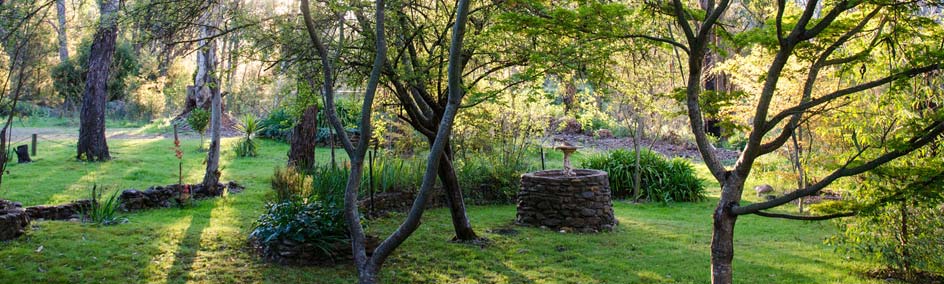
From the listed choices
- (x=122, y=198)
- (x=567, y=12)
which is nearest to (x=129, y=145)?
(x=122, y=198)

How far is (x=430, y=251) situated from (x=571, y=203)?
93.3 inches

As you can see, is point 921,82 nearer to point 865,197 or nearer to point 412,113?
point 865,197

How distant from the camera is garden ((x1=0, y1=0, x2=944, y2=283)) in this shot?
14.5 feet

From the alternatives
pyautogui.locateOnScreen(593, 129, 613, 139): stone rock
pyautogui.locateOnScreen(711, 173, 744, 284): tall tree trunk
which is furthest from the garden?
pyautogui.locateOnScreen(593, 129, 613, 139): stone rock

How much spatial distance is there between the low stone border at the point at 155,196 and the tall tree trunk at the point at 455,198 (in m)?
3.93

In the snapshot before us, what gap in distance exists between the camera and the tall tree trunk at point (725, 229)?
14.1ft

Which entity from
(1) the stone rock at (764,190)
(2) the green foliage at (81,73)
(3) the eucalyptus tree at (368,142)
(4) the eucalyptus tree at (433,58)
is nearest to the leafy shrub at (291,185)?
(4) the eucalyptus tree at (433,58)

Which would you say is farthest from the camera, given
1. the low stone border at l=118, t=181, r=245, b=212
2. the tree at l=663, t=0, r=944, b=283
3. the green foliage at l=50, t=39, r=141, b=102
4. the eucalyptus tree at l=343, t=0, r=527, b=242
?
the green foliage at l=50, t=39, r=141, b=102

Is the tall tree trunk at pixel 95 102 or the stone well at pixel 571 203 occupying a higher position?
the tall tree trunk at pixel 95 102

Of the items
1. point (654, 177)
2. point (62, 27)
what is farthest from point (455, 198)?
point (654, 177)

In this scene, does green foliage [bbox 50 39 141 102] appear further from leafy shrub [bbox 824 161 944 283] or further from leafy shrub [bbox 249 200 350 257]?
leafy shrub [bbox 824 161 944 283]

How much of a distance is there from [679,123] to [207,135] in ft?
47.5

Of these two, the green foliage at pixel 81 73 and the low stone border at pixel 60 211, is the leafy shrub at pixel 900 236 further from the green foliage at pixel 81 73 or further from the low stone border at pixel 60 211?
the green foliage at pixel 81 73

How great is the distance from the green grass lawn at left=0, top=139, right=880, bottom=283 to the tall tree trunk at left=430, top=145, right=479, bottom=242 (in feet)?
0.77
